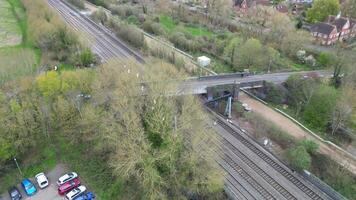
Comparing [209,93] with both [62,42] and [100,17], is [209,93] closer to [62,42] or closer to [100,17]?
[62,42]

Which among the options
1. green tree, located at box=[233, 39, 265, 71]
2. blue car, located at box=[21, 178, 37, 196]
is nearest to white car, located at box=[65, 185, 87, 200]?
blue car, located at box=[21, 178, 37, 196]

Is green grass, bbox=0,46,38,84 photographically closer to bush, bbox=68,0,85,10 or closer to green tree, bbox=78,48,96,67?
green tree, bbox=78,48,96,67

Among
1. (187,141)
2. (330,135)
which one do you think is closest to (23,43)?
(187,141)

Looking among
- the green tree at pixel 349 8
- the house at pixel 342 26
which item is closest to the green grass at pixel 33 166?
the house at pixel 342 26

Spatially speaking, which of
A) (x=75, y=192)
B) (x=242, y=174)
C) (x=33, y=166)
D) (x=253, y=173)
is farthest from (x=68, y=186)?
(x=253, y=173)

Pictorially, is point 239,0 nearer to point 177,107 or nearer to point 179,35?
point 179,35
